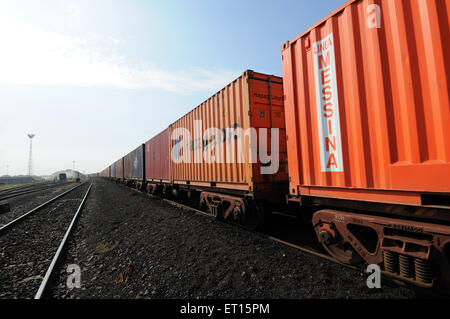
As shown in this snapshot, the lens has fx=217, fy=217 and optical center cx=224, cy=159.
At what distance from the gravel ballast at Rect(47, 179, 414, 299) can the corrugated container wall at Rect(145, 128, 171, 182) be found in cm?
535

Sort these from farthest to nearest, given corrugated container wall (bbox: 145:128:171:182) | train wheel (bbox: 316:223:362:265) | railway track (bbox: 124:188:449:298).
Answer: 1. corrugated container wall (bbox: 145:128:171:182)
2. train wheel (bbox: 316:223:362:265)
3. railway track (bbox: 124:188:449:298)

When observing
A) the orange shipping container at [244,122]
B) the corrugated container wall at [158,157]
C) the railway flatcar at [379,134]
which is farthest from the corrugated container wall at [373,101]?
the corrugated container wall at [158,157]

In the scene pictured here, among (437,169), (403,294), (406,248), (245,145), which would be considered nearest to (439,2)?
(437,169)

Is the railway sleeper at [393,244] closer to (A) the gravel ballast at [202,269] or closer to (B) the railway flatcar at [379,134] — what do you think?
(B) the railway flatcar at [379,134]

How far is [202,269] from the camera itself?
3686 mm

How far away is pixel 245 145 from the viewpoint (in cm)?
512

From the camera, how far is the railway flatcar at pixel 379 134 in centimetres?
218

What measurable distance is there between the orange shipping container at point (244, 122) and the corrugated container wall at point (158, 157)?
4.24 meters

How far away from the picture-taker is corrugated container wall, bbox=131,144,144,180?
54.3 ft

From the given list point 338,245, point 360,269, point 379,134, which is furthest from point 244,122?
point 360,269

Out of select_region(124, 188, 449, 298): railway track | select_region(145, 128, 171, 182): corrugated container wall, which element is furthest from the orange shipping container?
select_region(145, 128, 171, 182): corrugated container wall

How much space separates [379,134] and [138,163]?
17.7 meters

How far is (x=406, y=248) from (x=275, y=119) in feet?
12.3

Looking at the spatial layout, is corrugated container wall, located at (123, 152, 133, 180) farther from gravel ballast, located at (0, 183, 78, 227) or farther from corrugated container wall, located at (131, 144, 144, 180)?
gravel ballast, located at (0, 183, 78, 227)
